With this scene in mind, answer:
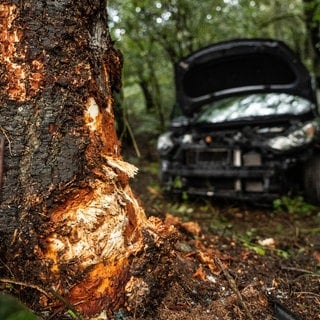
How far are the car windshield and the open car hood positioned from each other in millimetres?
178

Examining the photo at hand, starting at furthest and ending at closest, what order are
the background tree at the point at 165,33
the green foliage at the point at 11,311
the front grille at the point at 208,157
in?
the background tree at the point at 165,33 → the front grille at the point at 208,157 → the green foliage at the point at 11,311

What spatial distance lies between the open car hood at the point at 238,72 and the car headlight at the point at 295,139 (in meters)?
0.90

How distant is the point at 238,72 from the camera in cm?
600

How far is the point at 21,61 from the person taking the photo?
169 cm

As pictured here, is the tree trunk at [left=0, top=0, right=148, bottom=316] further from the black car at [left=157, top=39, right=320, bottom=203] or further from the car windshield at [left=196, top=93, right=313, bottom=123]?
the car windshield at [left=196, top=93, right=313, bottom=123]

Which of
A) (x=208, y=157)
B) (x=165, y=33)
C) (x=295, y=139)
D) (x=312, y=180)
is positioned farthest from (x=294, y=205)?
(x=165, y=33)

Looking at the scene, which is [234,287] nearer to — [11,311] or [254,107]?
[11,311]

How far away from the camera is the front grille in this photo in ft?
16.5

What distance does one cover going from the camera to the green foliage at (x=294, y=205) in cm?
464

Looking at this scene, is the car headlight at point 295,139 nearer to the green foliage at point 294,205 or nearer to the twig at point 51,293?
the green foliage at point 294,205

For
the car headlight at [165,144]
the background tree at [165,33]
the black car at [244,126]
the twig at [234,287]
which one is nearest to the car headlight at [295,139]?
the black car at [244,126]

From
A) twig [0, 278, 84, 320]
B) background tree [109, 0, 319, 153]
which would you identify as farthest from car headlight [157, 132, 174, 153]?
twig [0, 278, 84, 320]

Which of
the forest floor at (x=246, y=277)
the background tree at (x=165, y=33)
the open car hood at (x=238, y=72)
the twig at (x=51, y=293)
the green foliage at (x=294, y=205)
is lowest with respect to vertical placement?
the green foliage at (x=294, y=205)

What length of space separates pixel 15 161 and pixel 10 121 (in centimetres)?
18
